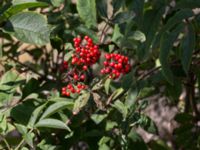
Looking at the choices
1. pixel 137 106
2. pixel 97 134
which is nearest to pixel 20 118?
pixel 97 134

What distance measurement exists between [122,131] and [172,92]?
0.38 m

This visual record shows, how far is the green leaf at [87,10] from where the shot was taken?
144cm

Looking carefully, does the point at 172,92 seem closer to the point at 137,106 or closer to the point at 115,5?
the point at 137,106

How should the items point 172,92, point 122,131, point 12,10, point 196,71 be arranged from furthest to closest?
point 172,92 → point 196,71 → point 122,131 → point 12,10

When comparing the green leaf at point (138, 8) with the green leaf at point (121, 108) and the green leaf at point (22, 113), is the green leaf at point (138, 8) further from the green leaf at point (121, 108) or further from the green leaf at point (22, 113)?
the green leaf at point (22, 113)

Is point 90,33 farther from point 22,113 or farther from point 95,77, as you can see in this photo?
point 22,113

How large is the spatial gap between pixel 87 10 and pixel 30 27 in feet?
0.64

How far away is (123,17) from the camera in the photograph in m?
1.53

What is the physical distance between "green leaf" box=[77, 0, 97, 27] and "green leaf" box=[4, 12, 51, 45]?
145 mm

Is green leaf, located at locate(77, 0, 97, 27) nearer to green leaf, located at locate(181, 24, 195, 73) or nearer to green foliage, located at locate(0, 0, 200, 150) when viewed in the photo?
green foliage, located at locate(0, 0, 200, 150)

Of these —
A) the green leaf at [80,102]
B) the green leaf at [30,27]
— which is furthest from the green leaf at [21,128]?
the green leaf at [30,27]

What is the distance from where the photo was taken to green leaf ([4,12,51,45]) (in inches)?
53.7

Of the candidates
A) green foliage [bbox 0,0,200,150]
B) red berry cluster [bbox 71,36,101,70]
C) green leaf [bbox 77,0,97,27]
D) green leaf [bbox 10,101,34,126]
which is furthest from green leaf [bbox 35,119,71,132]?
green leaf [bbox 77,0,97,27]

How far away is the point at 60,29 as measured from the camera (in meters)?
1.73
